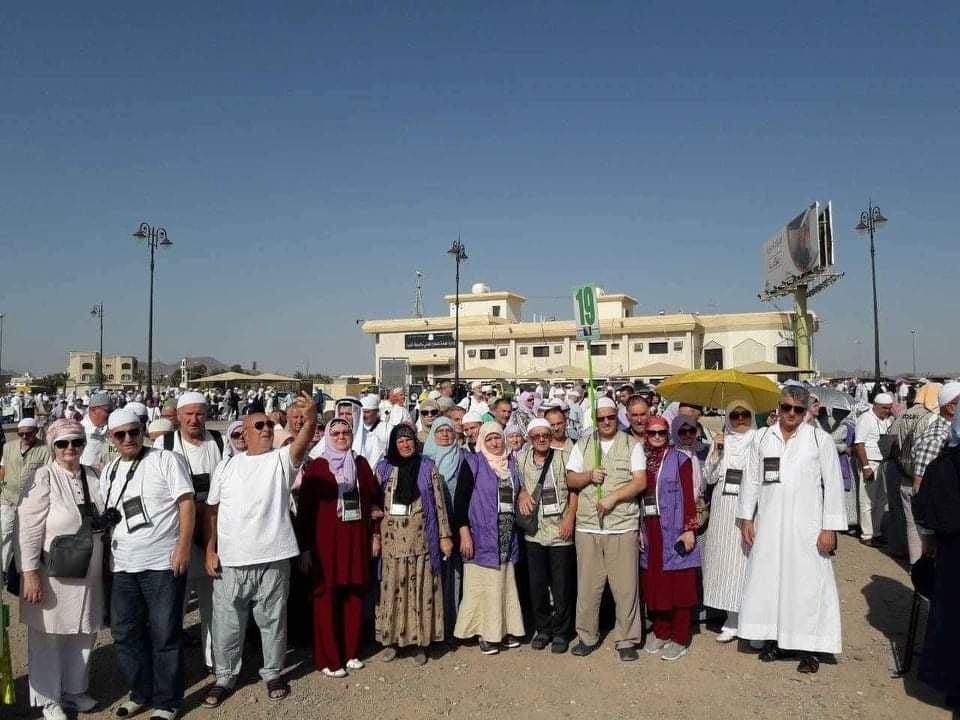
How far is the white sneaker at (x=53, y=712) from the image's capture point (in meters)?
4.15

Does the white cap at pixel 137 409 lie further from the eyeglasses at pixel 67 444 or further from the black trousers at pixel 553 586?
the black trousers at pixel 553 586

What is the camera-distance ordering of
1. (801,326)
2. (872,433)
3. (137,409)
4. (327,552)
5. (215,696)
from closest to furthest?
1. (215,696)
2. (327,552)
3. (137,409)
4. (872,433)
5. (801,326)

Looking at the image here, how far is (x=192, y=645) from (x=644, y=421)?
13.4 feet

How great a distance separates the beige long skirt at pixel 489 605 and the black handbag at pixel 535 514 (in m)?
0.32

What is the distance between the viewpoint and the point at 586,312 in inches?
244

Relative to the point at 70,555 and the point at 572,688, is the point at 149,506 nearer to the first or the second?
the point at 70,555

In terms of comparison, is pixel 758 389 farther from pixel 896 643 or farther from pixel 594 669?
pixel 594 669

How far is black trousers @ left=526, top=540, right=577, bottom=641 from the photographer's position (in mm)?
5164

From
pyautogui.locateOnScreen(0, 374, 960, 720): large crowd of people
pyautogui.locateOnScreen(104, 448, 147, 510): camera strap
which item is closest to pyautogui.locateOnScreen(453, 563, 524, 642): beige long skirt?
pyautogui.locateOnScreen(0, 374, 960, 720): large crowd of people

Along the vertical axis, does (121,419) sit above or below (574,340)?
below

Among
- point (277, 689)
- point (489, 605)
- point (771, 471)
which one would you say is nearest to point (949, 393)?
point (771, 471)

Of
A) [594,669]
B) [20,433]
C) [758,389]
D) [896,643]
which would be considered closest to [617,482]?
[594,669]

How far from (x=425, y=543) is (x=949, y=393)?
4.06 m

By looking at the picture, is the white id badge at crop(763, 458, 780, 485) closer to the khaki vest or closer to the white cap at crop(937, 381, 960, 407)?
the khaki vest
